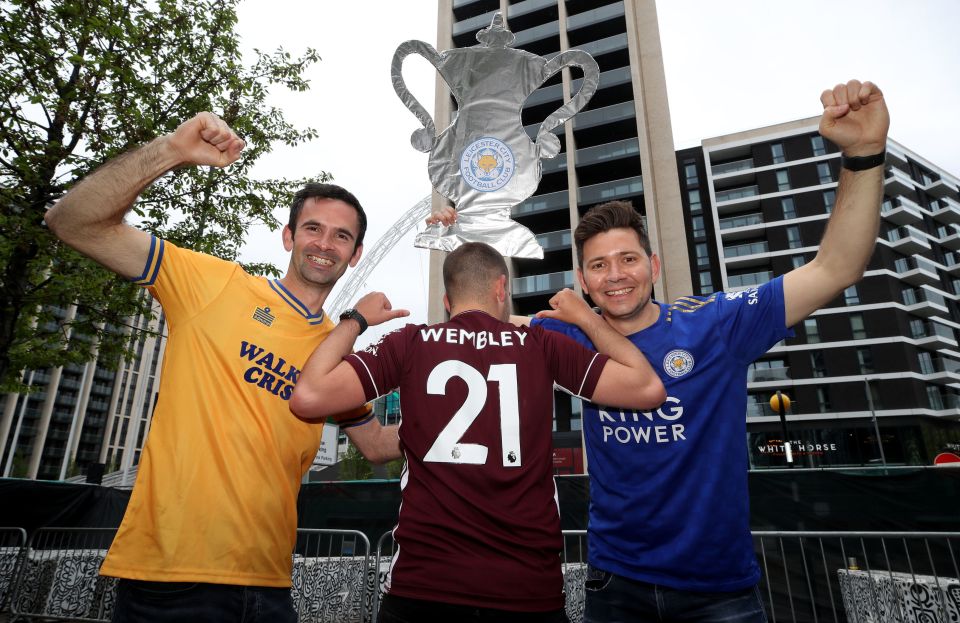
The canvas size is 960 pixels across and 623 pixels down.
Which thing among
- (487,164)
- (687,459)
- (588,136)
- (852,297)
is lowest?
(687,459)

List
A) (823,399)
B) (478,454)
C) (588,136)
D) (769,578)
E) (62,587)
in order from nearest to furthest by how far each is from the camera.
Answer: (478,454) < (769,578) < (62,587) < (588,136) < (823,399)

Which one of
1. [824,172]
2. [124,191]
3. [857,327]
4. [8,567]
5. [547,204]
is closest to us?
[124,191]

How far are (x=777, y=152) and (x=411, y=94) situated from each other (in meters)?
59.2

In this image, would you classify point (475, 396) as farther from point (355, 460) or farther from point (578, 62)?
point (355, 460)

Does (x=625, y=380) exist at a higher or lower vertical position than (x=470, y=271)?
lower

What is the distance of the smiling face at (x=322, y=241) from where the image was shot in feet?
8.82

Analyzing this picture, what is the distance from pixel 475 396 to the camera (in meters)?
1.91

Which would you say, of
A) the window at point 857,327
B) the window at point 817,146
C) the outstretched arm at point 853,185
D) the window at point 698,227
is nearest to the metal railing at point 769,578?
the outstretched arm at point 853,185

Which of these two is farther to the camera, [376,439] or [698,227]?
[698,227]

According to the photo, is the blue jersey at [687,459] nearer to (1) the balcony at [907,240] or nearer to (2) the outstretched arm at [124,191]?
(2) the outstretched arm at [124,191]

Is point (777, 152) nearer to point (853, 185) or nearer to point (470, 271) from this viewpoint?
point (853, 185)

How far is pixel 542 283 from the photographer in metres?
31.3

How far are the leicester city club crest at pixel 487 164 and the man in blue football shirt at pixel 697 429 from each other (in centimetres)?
121

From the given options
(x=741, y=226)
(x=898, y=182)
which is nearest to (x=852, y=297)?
(x=741, y=226)
